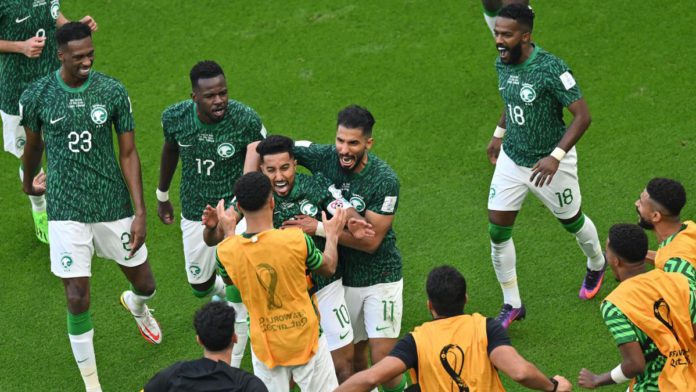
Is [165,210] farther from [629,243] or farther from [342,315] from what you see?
[629,243]

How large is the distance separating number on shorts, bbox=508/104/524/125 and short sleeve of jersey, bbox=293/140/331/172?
1683 millimetres

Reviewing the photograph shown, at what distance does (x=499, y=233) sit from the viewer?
859 cm

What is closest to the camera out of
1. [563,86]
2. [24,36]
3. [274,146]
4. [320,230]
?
[320,230]

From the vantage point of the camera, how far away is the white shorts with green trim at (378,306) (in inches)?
293

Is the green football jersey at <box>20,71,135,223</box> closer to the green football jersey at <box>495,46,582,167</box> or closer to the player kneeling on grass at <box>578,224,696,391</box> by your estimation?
the green football jersey at <box>495,46,582,167</box>

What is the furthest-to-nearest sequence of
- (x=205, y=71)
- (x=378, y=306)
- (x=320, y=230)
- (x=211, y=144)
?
1. (x=211, y=144)
2. (x=205, y=71)
3. (x=378, y=306)
4. (x=320, y=230)

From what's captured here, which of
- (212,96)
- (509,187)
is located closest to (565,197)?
(509,187)

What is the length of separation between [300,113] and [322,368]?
4.91 metres

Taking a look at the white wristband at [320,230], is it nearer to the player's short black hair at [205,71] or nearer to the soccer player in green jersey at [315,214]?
the soccer player in green jersey at [315,214]

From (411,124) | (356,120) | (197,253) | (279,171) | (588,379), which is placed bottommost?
(411,124)

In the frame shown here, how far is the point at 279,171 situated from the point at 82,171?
1731 mm

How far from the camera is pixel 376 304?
7438 mm

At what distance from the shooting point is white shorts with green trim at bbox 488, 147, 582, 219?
8484 mm

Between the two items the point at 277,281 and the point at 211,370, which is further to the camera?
the point at 277,281
